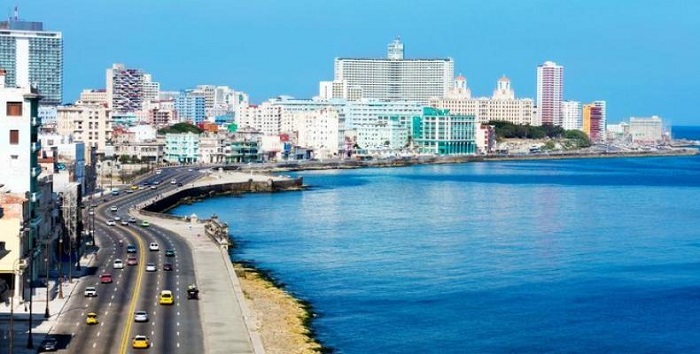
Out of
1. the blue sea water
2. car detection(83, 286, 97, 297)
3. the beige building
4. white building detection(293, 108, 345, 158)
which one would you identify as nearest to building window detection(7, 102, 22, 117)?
car detection(83, 286, 97, 297)

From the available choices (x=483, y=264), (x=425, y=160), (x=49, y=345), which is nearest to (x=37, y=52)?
(x=425, y=160)

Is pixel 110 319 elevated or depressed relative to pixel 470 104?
depressed

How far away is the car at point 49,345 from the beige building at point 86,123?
63.4 metres

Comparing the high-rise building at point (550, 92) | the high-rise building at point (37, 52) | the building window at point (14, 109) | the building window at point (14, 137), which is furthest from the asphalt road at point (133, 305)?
the high-rise building at point (550, 92)

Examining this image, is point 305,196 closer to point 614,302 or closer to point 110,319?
point 614,302

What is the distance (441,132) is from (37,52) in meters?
54.0

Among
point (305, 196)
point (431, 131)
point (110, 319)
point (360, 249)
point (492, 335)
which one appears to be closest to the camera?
point (110, 319)

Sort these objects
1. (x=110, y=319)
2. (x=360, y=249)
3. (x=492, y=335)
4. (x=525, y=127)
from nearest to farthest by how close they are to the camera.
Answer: (x=110, y=319) < (x=492, y=335) < (x=360, y=249) < (x=525, y=127)

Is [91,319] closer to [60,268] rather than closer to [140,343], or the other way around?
[140,343]

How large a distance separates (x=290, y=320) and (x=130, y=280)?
15.3ft

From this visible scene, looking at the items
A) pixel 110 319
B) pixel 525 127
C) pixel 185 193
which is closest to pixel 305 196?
pixel 185 193

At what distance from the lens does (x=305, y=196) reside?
6538 centimetres

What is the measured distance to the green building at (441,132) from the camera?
409 ft

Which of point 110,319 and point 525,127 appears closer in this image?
point 110,319
